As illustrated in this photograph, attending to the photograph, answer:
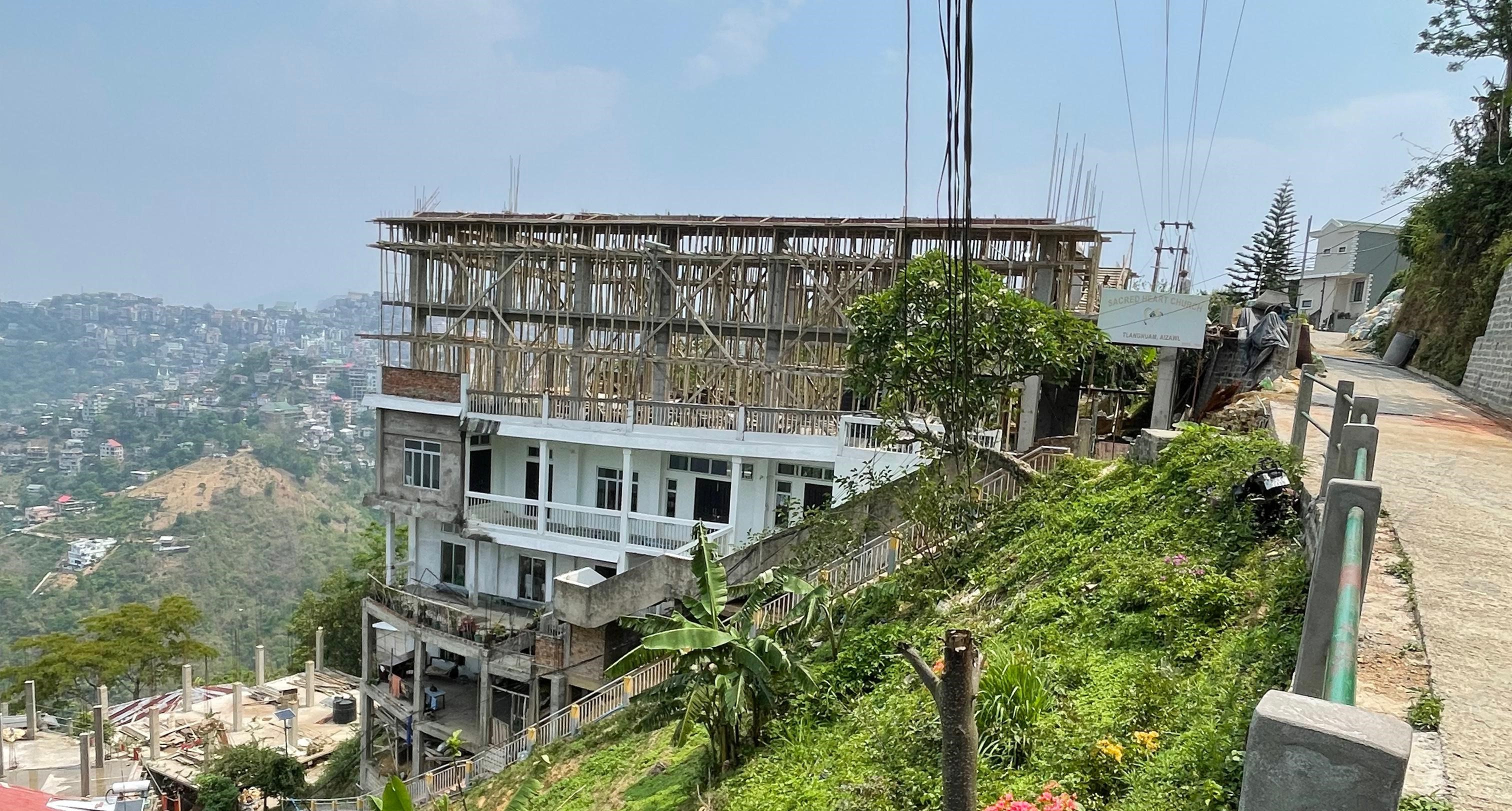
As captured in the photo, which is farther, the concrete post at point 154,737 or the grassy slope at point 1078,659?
the concrete post at point 154,737

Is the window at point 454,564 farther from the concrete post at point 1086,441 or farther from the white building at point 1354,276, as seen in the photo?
the white building at point 1354,276

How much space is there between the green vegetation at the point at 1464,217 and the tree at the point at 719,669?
1870cm

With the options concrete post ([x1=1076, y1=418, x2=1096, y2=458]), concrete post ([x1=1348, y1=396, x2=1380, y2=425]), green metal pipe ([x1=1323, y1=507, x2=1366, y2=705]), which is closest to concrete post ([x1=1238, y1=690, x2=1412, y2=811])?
green metal pipe ([x1=1323, y1=507, x2=1366, y2=705])

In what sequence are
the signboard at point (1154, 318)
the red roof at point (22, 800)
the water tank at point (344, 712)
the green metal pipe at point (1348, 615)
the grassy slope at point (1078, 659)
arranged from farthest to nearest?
the water tank at point (344, 712) → the red roof at point (22, 800) → the signboard at point (1154, 318) → the grassy slope at point (1078, 659) → the green metal pipe at point (1348, 615)

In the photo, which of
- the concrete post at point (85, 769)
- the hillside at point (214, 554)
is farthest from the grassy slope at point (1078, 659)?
the hillside at point (214, 554)

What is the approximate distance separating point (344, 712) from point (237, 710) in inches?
126

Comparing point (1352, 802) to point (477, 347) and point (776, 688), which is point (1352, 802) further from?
point (477, 347)

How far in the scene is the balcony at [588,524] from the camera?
63.9 feet

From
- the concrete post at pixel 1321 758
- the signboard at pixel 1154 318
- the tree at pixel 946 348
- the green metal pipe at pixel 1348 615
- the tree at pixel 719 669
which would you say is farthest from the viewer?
the signboard at pixel 1154 318

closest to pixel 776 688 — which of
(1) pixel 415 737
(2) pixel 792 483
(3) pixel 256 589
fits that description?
(2) pixel 792 483

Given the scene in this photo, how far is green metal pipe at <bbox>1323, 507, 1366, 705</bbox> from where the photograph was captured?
92.3 inches

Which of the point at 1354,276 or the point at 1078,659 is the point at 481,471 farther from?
the point at 1354,276

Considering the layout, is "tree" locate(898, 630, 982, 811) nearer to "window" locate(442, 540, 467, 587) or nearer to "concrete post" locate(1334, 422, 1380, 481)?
"concrete post" locate(1334, 422, 1380, 481)

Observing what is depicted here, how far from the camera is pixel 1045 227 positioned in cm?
1756
